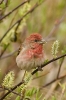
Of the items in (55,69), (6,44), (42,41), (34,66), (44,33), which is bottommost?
(34,66)

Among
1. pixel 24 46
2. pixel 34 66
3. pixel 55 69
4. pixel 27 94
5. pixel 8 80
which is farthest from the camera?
pixel 55 69

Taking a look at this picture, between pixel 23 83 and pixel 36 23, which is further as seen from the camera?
pixel 36 23

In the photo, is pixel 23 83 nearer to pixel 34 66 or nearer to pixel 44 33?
pixel 34 66

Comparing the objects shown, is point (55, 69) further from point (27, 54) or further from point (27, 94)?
point (27, 94)

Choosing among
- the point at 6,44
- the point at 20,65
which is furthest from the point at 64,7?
the point at 20,65

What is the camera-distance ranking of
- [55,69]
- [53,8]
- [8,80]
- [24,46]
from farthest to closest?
[53,8]
[55,69]
[24,46]
[8,80]

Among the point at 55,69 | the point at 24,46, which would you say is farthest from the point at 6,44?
the point at 55,69

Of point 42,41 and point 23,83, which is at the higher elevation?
point 42,41
